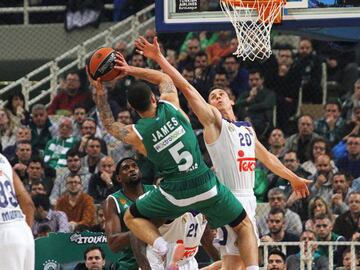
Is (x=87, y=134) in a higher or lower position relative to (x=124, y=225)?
higher

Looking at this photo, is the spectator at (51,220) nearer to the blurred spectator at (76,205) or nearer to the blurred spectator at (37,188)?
the blurred spectator at (76,205)

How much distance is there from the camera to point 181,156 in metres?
12.9

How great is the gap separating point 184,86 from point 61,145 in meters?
7.77

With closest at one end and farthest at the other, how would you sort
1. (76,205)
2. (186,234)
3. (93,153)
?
(186,234)
(76,205)
(93,153)

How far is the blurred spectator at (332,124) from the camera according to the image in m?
20.1

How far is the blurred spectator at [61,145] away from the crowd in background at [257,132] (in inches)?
0.6

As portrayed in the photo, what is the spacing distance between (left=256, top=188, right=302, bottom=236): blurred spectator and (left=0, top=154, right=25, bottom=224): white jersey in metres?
6.49

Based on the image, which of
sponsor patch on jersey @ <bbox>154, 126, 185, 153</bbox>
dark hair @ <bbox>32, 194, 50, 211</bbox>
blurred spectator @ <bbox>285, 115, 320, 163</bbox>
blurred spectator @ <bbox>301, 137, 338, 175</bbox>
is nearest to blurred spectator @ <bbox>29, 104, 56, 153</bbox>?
dark hair @ <bbox>32, 194, 50, 211</bbox>

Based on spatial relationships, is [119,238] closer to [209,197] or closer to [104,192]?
[209,197]

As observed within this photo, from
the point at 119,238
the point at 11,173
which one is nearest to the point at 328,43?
the point at 119,238

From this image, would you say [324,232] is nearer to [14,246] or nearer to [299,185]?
[299,185]

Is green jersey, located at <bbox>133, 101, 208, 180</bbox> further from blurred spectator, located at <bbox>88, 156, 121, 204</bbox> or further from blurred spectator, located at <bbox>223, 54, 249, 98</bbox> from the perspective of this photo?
blurred spectator, located at <bbox>223, 54, 249, 98</bbox>

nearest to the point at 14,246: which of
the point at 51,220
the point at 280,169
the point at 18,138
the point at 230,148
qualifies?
the point at 230,148

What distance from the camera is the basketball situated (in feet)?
44.4
